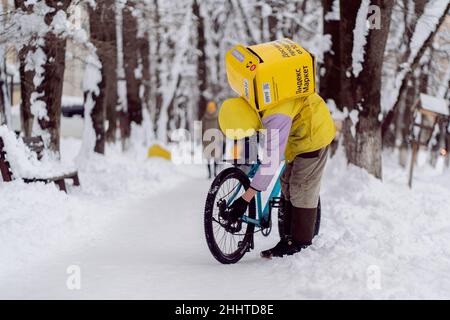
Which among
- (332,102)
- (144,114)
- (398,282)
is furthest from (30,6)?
(144,114)

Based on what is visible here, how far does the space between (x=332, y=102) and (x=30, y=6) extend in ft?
22.2

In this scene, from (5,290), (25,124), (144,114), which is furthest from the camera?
(144,114)

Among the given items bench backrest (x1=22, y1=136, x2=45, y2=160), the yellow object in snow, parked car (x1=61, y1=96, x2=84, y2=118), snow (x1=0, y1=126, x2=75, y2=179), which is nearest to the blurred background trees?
bench backrest (x1=22, y1=136, x2=45, y2=160)

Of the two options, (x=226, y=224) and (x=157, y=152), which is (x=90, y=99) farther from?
(x=226, y=224)

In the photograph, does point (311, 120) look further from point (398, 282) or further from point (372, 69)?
point (372, 69)

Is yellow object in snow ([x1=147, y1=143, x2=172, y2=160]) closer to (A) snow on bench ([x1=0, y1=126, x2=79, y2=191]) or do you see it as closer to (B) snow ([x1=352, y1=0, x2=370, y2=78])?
(A) snow on bench ([x1=0, y1=126, x2=79, y2=191])

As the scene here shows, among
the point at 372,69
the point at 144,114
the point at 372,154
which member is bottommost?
the point at 144,114

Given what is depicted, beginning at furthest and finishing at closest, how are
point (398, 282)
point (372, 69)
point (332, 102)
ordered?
point (332, 102)
point (372, 69)
point (398, 282)

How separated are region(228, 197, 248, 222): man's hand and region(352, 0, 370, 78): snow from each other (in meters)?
4.98

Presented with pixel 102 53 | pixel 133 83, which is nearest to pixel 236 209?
pixel 102 53

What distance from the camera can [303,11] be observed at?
19156mm

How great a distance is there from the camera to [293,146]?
4672mm

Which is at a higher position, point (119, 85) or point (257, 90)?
point (257, 90)
